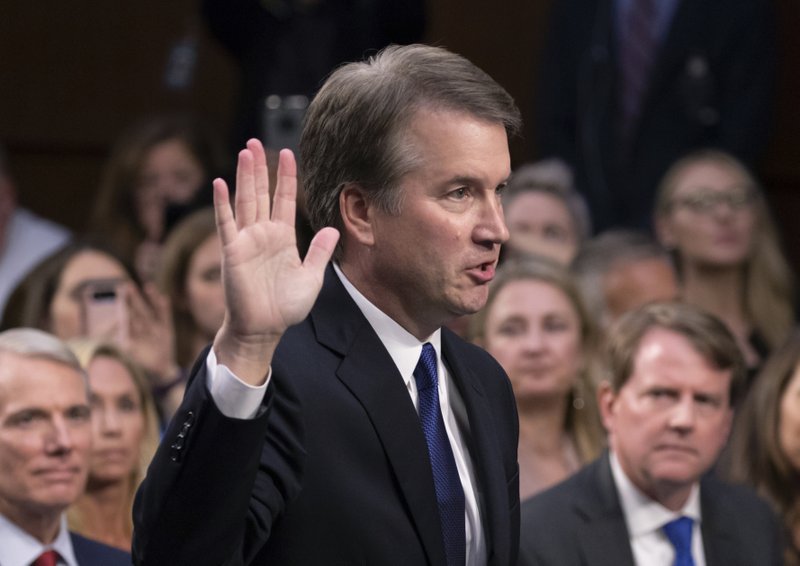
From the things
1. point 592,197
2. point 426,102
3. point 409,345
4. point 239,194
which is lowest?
point 409,345

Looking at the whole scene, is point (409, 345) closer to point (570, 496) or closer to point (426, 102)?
point (426, 102)

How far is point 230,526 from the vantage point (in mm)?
1882

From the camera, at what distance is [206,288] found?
4977mm

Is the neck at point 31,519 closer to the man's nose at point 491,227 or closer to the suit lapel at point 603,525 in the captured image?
the suit lapel at point 603,525

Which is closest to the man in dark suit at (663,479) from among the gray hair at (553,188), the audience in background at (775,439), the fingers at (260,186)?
the audience in background at (775,439)

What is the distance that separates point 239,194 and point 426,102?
1.02 feet

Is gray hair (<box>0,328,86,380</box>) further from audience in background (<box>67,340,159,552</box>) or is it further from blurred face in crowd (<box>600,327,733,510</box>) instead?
blurred face in crowd (<box>600,327,733,510</box>)

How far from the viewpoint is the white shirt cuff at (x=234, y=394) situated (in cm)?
190

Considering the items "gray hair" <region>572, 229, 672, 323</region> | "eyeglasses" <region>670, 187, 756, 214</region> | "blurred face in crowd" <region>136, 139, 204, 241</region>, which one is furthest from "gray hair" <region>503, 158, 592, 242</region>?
"blurred face in crowd" <region>136, 139, 204, 241</region>

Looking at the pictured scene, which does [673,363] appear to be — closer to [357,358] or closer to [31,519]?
[31,519]

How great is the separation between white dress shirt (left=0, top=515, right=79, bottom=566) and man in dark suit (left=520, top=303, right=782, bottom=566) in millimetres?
968

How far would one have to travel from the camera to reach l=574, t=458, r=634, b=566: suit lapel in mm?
3441

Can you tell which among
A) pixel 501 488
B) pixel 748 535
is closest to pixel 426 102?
pixel 501 488

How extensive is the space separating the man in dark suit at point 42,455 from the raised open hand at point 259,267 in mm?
1541
